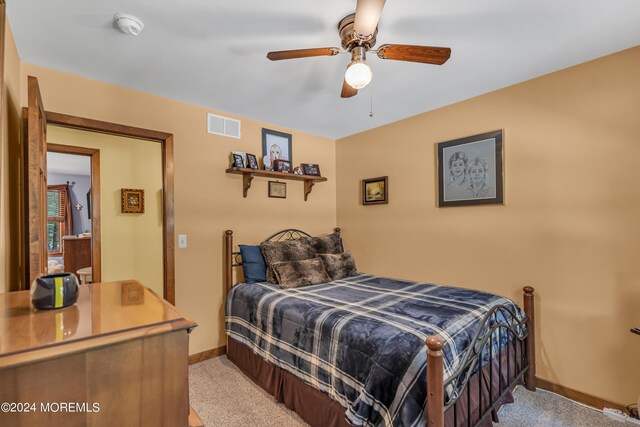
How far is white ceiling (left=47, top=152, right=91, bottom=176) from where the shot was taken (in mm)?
5001

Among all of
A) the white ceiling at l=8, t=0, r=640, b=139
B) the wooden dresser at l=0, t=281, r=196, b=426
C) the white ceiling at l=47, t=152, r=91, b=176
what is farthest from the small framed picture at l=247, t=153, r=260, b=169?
the white ceiling at l=47, t=152, r=91, b=176

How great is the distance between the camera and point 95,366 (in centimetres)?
71

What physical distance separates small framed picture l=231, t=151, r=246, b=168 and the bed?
3.99 feet

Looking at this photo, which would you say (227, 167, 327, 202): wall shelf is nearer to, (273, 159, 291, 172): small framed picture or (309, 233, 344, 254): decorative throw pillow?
(273, 159, 291, 172): small framed picture

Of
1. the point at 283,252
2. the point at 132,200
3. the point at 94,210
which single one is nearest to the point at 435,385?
the point at 283,252

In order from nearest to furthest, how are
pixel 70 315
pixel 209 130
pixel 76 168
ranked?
pixel 70 315 → pixel 209 130 → pixel 76 168

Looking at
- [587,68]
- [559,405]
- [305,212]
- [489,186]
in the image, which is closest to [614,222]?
[489,186]

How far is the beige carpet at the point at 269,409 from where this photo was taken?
198 centimetres

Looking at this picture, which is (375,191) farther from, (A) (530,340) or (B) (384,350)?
(B) (384,350)

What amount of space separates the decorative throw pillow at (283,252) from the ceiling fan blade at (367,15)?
6.68 feet

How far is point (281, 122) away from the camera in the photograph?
3.47 m

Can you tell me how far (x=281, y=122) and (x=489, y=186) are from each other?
2250 mm

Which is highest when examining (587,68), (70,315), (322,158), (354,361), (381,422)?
(587,68)

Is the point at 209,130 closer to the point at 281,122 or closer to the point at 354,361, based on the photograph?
the point at 281,122
